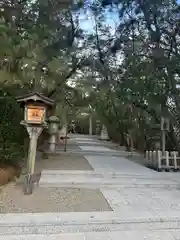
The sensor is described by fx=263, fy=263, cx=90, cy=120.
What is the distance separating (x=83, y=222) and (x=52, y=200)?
135cm

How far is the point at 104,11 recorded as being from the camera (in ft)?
32.2

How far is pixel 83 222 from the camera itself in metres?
4.30

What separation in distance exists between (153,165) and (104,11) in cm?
600

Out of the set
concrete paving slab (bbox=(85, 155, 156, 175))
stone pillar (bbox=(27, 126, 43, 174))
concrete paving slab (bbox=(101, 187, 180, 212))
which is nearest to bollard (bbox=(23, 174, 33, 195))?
stone pillar (bbox=(27, 126, 43, 174))

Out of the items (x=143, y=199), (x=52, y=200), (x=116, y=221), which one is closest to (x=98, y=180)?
(x=143, y=199)

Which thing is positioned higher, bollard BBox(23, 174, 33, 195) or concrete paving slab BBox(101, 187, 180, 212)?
bollard BBox(23, 174, 33, 195)

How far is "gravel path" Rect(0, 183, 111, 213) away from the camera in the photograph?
4.94 metres

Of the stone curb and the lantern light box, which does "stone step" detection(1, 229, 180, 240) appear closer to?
the stone curb

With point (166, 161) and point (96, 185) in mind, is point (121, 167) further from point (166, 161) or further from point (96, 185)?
point (96, 185)

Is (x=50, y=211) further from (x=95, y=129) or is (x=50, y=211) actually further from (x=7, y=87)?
(x=95, y=129)

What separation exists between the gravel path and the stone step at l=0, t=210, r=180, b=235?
317 millimetres

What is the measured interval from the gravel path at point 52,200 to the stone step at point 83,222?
317mm

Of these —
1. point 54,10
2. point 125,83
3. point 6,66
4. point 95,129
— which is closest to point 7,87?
point 6,66

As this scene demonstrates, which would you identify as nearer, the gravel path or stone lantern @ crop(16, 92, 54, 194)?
the gravel path
